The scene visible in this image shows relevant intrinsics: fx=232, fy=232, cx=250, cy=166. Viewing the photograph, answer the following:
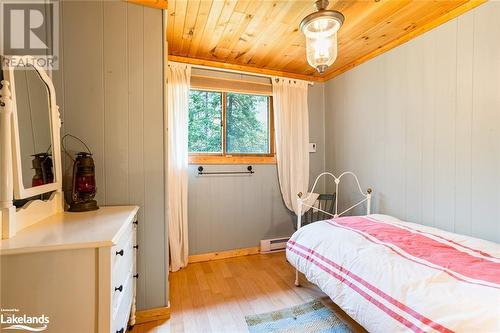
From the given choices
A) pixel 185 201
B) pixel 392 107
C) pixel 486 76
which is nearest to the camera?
pixel 486 76

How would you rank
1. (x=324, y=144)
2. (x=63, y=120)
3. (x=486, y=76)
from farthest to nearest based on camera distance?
(x=324, y=144) < (x=486, y=76) < (x=63, y=120)

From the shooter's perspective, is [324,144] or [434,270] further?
[324,144]

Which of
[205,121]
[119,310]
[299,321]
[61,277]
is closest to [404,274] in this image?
[299,321]

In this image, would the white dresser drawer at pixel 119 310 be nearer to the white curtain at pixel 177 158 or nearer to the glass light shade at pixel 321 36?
the white curtain at pixel 177 158

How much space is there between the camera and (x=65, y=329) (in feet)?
2.89

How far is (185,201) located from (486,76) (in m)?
2.79

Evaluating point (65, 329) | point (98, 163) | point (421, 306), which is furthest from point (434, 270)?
point (98, 163)

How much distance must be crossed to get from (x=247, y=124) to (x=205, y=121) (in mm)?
547

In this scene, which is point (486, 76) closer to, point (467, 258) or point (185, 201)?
point (467, 258)

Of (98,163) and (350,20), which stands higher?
(350,20)

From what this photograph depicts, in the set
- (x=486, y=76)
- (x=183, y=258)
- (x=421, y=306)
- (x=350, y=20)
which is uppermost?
(x=350, y=20)

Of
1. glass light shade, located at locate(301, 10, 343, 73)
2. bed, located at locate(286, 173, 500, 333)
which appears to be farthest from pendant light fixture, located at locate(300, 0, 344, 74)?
bed, located at locate(286, 173, 500, 333)

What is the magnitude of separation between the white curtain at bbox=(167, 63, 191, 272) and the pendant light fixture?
1.53m

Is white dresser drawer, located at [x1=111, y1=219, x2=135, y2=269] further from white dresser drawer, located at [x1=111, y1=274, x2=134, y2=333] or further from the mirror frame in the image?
the mirror frame
